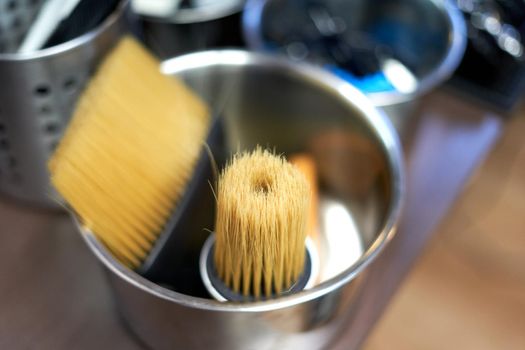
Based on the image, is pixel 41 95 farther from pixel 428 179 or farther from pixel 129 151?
pixel 428 179

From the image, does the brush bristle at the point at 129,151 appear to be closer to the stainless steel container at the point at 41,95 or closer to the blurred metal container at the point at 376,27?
the stainless steel container at the point at 41,95

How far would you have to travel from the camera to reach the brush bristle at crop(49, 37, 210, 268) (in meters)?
0.37

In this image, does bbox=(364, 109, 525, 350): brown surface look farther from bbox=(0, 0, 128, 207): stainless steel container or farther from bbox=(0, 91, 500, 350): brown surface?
bbox=(0, 0, 128, 207): stainless steel container

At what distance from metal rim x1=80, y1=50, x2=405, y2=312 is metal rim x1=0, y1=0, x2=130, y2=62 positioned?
0.18 feet

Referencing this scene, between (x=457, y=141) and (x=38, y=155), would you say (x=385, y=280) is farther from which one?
(x=38, y=155)

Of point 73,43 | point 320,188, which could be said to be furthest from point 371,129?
point 73,43

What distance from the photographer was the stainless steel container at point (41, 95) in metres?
0.40

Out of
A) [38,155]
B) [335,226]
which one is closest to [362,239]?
[335,226]

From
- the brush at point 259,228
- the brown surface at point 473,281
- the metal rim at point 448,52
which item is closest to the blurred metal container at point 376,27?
the metal rim at point 448,52

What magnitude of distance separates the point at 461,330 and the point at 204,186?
206 millimetres

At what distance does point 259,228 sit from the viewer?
1.09 ft

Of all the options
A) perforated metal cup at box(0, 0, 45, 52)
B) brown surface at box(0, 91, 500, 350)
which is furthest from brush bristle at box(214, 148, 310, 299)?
perforated metal cup at box(0, 0, 45, 52)

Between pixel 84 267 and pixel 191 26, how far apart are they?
211 millimetres

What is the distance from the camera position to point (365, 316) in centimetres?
45
